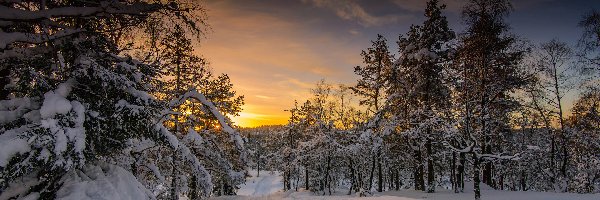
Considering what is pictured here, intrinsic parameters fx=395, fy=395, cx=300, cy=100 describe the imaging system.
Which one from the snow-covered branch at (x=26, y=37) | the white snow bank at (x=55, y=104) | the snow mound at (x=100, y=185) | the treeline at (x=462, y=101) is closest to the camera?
the white snow bank at (x=55, y=104)

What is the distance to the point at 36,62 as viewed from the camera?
668 centimetres

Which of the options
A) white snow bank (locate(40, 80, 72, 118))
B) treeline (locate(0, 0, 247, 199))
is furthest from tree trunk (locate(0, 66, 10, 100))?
white snow bank (locate(40, 80, 72, 118))

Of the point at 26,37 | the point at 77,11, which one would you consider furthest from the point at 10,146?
the point at 77,11

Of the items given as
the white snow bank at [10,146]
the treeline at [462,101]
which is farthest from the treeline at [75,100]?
the treeline at [462,101]

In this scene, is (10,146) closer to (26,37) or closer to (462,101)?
Answer: (26,37)

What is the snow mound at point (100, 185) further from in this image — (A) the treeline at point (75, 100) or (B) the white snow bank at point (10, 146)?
(B) the white snow bank at point (10, 146)

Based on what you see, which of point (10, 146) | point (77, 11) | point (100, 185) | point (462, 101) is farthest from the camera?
point (462, 101)

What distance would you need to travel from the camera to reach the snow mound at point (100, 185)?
19.9 feet

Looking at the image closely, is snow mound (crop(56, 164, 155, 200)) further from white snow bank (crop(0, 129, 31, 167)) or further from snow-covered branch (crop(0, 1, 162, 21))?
snow-covered branch (crop(0, 1, 162, 21))

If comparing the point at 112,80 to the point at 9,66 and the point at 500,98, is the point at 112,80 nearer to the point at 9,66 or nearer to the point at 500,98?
the point at 9,66

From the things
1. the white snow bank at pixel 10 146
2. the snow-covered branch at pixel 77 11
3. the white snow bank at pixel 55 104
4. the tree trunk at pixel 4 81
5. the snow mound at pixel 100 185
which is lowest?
the snow mound at pixel 100 185

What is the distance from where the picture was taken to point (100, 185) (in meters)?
6.41

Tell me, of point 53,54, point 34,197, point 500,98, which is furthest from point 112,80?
point 500,98

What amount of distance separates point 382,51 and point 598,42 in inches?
503
